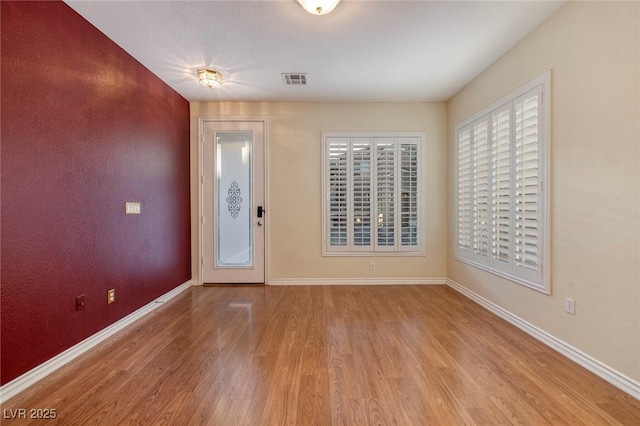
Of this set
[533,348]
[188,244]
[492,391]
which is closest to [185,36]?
[188,244]

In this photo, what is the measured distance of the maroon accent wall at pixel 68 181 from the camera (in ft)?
5.75

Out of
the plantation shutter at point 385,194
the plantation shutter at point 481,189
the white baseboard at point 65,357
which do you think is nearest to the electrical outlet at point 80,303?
the white baseboard at point 65,357

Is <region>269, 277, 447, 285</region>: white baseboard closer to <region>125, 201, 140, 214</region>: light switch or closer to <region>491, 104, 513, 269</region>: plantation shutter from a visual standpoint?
<region>491, 104, 513, 269</region>: plantation shutter

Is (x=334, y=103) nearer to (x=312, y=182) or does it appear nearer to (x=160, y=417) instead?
(x=312, y=182)

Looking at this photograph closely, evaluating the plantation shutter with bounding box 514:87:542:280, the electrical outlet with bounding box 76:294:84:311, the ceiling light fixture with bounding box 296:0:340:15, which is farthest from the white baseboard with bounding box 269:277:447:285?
the ceiling light fixture with bounding box 296:0:340:15

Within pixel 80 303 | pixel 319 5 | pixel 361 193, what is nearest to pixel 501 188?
pixel 361 193

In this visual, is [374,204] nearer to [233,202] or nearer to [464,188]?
[464,188]

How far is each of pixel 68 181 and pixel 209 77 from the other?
1.76 m

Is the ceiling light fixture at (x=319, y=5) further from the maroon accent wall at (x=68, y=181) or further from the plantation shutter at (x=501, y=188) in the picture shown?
the plantation shutter at (x=501, y=188)

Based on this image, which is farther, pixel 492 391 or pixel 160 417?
pixel 492 391

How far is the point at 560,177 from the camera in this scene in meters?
2.21

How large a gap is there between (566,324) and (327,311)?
2.01m

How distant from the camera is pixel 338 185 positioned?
415 cm

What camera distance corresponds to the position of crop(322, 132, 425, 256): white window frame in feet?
13.6
